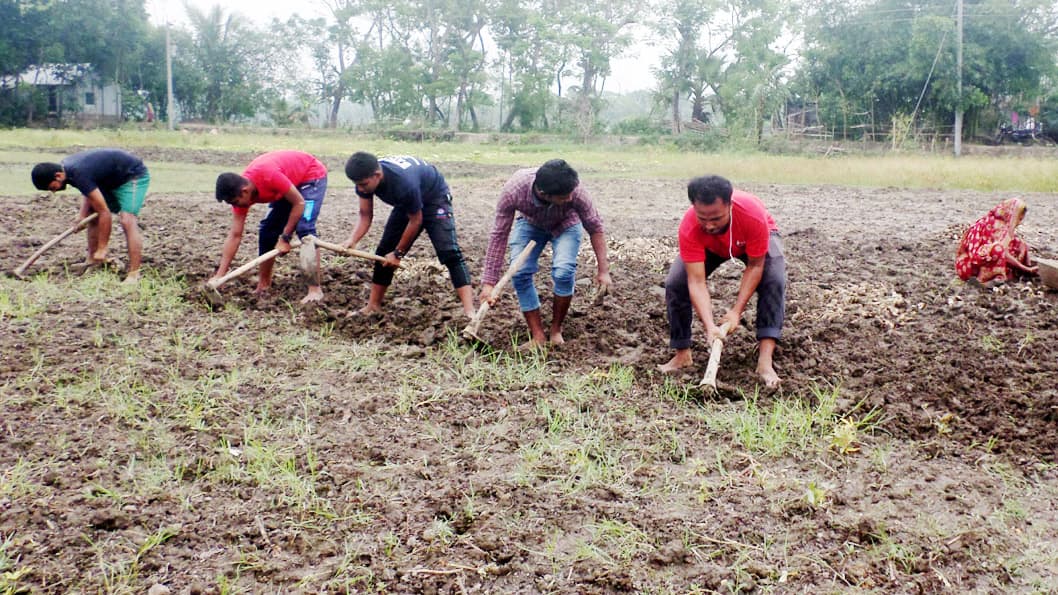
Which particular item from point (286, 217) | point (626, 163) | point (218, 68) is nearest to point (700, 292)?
point (286, 217)

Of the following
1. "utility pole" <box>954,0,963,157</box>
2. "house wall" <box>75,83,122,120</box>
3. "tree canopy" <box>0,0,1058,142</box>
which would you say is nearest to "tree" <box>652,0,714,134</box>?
"tree canopy" <box>0,0,1058,142</box>

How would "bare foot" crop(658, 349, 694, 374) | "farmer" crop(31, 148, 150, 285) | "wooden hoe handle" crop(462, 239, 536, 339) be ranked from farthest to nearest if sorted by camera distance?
1. "farmer" crop(31, 148, 150, 285)
2. "wooden hoe handle" crop(462, 239, 536, 339)
3. "bare foot" crop(658, 349, 694, 374)

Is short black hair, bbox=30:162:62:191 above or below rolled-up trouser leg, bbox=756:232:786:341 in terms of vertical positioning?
above

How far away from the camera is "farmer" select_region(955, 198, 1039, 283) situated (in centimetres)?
569

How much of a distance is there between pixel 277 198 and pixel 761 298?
345 cm

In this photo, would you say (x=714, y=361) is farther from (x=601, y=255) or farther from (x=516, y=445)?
(x=601, y=255)

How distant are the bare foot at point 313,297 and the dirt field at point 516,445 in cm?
15

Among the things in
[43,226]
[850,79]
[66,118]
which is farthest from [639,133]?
[43,226]

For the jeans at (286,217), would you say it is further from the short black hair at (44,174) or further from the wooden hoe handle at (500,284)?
the wooden hoe handle at (500,284)

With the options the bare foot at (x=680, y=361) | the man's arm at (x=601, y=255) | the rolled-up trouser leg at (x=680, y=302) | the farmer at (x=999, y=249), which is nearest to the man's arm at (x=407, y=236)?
the man's arm at (x=601, y=255)

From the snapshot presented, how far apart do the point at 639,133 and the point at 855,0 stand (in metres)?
9.37

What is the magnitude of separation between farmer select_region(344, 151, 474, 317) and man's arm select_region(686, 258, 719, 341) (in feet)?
5.97

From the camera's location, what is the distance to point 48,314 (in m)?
5.73

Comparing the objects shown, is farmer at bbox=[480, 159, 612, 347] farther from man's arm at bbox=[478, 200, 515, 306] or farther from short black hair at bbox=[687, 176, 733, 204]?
short black hair at bbox=[687, 176, 733, 204]
